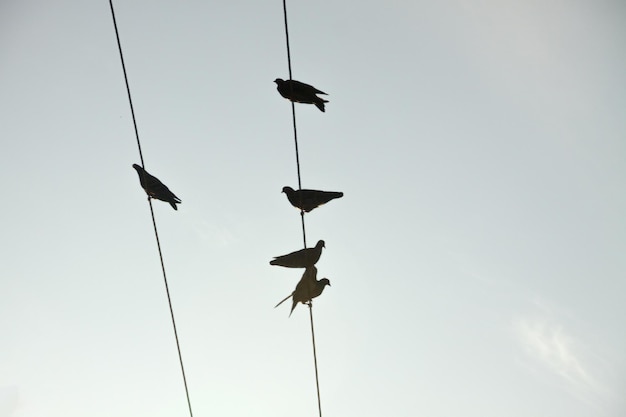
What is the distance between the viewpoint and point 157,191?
18.8ft

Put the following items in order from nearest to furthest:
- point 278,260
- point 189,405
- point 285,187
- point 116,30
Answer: point 116,30
point 189,405
point 278,260
point 285,187

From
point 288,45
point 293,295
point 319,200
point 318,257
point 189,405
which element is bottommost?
point 189,405

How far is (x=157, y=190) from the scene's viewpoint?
225 inches

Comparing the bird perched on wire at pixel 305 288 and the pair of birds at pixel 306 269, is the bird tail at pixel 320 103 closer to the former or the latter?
the pair of birds at pixel 306 269

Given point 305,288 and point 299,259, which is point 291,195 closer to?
point 299,259

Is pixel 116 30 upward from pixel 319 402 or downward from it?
upward

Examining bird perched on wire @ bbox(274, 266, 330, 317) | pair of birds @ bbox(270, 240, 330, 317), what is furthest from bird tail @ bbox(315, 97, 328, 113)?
bird perched on wire @ bbox(274, 266, 330, 317)

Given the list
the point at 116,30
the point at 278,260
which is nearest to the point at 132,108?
the point at 116,30

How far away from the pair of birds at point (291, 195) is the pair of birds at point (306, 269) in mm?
535

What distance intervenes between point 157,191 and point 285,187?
1.49 m

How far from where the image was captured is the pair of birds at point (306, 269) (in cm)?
575

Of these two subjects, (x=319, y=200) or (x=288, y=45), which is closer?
(x=288, y=45)

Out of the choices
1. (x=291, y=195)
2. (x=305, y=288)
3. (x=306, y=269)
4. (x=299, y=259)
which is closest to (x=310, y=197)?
(x=291, y=195)

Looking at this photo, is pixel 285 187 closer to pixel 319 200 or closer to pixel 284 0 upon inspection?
pixel 319 200
